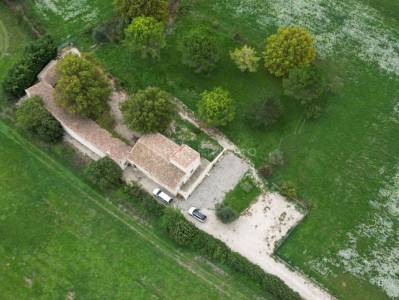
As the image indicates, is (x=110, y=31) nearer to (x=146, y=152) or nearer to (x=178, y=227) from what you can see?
(x=146, y=152)

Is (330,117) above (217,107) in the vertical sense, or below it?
above

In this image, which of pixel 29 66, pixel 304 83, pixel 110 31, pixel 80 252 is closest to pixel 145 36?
pixel 110 31

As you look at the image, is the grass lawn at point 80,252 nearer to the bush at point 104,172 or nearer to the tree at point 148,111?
the bush at point 104,172

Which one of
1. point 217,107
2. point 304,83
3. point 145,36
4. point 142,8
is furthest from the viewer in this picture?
point 142,8

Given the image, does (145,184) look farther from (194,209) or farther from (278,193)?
(278,193)

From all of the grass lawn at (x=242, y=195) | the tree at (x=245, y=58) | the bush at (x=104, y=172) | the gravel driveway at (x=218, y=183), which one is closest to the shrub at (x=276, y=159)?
the gravel driveway at (x=218, y=183)

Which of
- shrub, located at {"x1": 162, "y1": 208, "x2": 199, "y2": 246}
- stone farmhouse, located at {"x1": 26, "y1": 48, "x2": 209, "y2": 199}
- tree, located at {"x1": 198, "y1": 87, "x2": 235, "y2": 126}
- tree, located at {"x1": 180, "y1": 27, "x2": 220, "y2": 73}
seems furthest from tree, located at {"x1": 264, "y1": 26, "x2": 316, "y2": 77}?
shrub, located at {"x1": 162, "y1": 208, "x2": 199, "y2": 246}
